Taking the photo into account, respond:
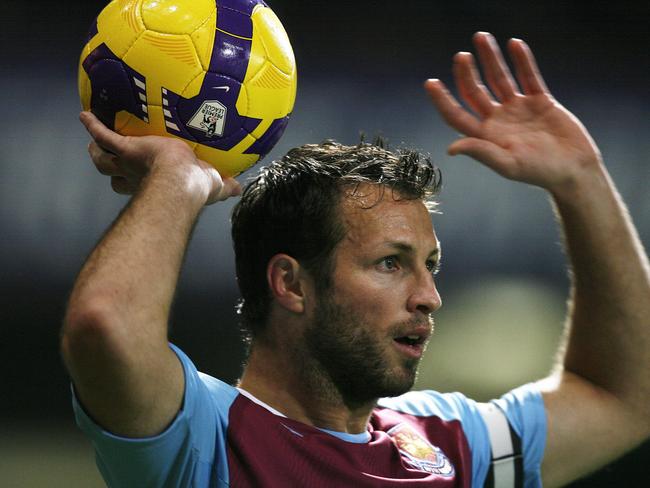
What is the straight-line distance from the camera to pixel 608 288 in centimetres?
249

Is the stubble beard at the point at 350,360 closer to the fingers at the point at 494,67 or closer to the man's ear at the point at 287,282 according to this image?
the man's ear at the point at 287,282

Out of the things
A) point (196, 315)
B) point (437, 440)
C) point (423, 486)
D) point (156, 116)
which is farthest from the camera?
point (196, 315)

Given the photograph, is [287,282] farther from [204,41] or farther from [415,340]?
[204,41]

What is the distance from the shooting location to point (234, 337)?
5086 millimetres

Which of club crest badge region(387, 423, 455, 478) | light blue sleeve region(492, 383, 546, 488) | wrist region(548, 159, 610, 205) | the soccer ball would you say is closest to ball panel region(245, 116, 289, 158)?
the soccer ball

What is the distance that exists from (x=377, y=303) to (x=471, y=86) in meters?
0.63

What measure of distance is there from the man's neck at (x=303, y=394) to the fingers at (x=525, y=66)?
944mm

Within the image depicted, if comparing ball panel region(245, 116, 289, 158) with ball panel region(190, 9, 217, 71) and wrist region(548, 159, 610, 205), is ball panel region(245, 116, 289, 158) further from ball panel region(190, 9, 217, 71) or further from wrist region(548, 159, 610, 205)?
wrist region(548, 159, 610, 205)

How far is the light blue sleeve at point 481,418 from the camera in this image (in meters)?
2.60

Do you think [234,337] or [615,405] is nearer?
[615,405]

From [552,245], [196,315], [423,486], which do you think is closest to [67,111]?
[196,315]

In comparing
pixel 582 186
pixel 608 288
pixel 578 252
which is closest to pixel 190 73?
pixel 582 186

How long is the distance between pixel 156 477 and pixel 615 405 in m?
1.41

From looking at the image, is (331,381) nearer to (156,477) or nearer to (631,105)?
(156,477)
